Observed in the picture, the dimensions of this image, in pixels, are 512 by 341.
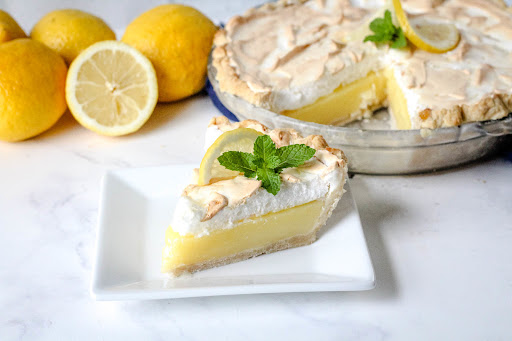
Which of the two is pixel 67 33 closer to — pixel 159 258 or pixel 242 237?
pixel 159 258

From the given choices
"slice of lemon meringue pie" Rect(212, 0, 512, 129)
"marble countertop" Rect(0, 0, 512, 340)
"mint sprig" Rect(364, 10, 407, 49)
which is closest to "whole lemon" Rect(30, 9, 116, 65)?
"marble countertop" Rect(0, 0, 512, 340)

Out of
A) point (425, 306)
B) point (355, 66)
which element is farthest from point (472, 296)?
point (355, 66)

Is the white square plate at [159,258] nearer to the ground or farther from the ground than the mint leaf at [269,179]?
nearer to the ground

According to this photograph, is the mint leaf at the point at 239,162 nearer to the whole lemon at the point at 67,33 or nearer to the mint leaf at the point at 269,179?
the mint leaf at the point at 269,179

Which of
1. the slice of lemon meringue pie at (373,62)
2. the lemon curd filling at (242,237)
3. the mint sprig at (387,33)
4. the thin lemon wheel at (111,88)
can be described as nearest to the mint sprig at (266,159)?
the lemon curd filling at (242,237)

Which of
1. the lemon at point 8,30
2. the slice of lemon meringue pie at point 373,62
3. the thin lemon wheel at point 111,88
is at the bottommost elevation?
the slice of lemon meringue pie at point 373,62

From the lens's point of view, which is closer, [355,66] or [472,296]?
[472,296]

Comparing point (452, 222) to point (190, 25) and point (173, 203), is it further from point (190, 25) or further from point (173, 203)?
point (190, 25)
